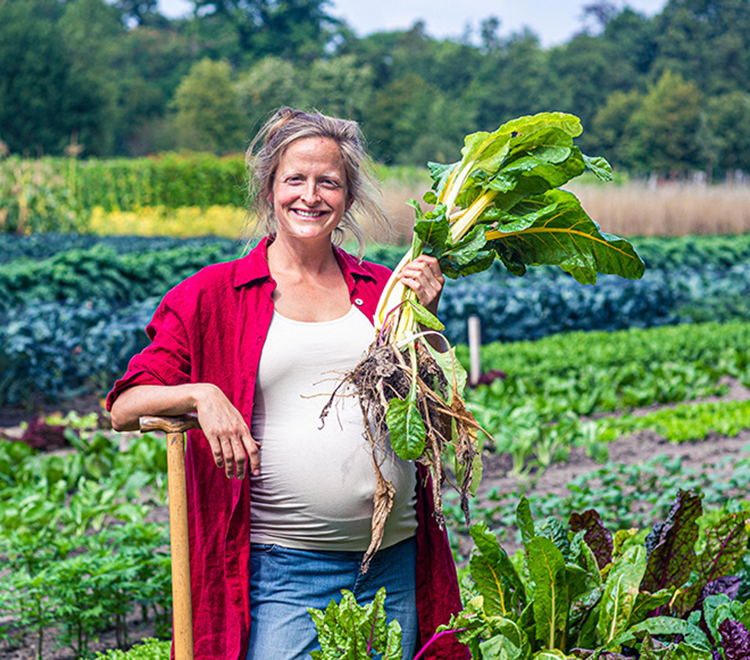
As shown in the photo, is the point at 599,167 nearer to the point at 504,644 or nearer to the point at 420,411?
the point at 420,411

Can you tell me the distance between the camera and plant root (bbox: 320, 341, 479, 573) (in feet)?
5.55

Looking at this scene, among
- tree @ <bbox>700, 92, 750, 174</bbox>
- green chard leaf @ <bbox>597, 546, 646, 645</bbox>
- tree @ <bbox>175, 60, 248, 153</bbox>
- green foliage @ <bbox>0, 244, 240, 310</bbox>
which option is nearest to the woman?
green chard leaf @ <bbox>597, 546, 646, 645</bbox>

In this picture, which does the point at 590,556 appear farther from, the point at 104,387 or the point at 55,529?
the point at 104,387

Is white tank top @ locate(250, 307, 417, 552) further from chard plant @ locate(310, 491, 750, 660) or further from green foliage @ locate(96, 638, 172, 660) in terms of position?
green foliage @ locate(96, 638, 172, 660)

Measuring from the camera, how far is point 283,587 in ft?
5.96

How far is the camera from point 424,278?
179 centimetres

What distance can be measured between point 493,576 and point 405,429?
0.54 metres

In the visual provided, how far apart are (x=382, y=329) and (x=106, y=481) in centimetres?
324

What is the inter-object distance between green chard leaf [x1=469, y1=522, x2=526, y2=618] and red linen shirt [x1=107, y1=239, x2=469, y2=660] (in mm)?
105

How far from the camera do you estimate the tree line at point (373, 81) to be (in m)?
39.8

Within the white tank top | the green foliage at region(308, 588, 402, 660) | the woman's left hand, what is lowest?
the green foliage at region(308, 588, 402, 660)

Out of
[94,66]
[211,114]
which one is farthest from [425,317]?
[94,66]

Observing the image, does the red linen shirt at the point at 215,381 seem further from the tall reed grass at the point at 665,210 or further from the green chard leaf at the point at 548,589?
the tall reed grass at the point at 665,210

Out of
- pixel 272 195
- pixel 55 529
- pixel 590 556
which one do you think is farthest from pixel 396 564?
pixel 55 529
